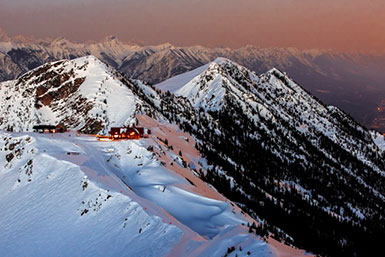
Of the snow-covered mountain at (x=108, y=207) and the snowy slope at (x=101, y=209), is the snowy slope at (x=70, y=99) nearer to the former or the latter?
the snow-covered mountain at (x=108, y=207)

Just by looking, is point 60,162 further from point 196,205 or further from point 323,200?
point 323,200

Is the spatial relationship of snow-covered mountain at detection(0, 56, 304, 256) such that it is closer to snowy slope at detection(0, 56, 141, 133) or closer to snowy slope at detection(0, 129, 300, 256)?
snowy slope at detection(0, 129, 300, 256)

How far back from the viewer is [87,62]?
17738 cm

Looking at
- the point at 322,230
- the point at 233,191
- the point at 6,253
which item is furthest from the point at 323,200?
the point at 6,253

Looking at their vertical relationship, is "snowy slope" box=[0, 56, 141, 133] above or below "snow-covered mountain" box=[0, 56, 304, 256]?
above

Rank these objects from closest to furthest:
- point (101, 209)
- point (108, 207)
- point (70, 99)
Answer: point (108, 207), point (101, 209), point (70, 99)

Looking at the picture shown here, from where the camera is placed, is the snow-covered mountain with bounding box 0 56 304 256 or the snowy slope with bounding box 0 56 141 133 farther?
the snowy slope with bounding box 0 56 141 133

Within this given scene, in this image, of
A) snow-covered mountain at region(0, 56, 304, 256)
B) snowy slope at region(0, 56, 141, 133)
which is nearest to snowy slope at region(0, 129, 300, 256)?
snow-covered mountain at region(0, 56, 304, 256)

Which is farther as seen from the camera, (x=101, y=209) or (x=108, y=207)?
(x=101, y=209)

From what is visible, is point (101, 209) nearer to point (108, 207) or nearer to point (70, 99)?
point (108, 207)

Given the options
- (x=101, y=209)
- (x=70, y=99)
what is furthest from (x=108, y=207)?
(x=70, y=99)

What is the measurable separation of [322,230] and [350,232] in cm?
2734

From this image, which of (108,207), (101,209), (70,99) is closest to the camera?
→ (108,207)

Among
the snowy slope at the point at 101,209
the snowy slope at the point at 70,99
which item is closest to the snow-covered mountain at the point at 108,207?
the snowy slope at the point at 101,209
